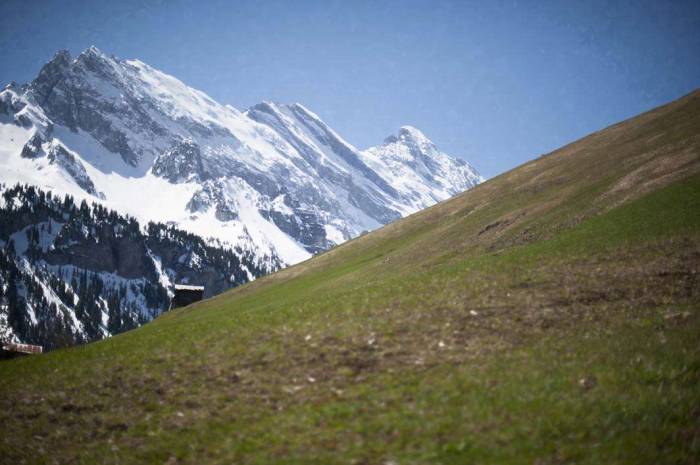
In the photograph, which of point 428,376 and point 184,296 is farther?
point 184,296

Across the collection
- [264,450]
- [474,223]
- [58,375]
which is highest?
[474,223]

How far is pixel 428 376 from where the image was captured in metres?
16.2

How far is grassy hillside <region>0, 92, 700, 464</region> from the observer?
40.4 ft

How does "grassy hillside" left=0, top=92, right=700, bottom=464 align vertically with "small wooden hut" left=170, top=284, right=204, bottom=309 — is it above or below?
below

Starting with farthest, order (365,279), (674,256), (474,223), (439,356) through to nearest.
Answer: (474,223), (365,279), (674,256), (439,356)

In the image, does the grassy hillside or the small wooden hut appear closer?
the grassy hillside

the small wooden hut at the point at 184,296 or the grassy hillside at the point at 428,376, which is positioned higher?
the small wooden hut at the point at 184,296

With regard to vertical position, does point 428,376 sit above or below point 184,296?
below

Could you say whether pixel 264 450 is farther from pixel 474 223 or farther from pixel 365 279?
pixel 474 223

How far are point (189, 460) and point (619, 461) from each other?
11.1 m

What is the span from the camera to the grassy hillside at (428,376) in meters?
12.3

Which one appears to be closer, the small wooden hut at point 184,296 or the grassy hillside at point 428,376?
the grassy hillside at point 428,376

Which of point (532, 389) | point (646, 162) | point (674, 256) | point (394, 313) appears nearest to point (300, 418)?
point (532, 389)

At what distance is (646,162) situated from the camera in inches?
1992
